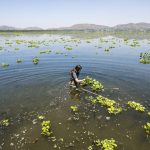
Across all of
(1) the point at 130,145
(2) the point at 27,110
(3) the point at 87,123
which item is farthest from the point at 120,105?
(2) the point at 27,110

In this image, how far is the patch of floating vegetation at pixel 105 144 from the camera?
10.2 meters

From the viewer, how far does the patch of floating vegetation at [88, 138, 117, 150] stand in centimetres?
1018

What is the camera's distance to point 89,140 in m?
10.9

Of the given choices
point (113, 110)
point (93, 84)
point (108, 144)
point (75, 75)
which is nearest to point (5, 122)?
point (108, 144)

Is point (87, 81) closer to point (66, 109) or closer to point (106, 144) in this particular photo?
point (66, 109)

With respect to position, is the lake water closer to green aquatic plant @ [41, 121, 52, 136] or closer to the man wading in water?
green aquatic plant @ [41, 121, 52, 136]

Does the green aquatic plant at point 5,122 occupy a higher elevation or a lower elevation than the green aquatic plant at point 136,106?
lower

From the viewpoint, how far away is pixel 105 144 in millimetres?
10289

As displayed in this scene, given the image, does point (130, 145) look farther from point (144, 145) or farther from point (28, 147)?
point (28, 147)

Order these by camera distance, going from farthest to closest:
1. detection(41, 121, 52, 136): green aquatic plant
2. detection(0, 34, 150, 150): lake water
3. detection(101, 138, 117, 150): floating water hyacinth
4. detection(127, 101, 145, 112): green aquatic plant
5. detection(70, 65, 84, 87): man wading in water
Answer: detection(70, 65, 84, 87): man wading in water < detection(127, 101, 145, 112): green aquatic plant < detection(41, 121, 52, 136): green aquatic plant < detection(0, 34, 150, 150): lake water < detection(101, 138, 117, 150): floating water hyacinth

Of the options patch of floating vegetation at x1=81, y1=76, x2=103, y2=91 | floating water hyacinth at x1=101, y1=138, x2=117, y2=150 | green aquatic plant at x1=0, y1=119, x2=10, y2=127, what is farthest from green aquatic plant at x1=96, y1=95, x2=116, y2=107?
green aquatic plant at x1=0, y1=119, x2=10, y2=127

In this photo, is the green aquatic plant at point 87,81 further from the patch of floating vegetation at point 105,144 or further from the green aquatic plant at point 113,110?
the patch of floating vegetation at point 105,144

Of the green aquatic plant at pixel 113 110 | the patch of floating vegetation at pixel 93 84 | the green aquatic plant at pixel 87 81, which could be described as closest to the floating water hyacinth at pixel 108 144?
the green aquatic plant at pixel 113 110

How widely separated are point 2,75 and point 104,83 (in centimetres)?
1136
